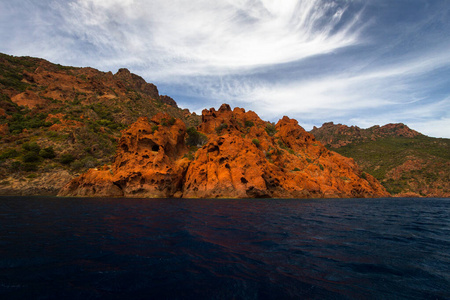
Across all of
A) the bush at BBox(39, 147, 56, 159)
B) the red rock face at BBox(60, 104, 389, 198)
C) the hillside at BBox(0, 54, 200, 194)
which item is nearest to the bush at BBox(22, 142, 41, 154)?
the hillside at BBox(0, 54, 200, 194)

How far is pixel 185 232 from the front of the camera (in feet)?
30.8

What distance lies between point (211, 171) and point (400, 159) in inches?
4421

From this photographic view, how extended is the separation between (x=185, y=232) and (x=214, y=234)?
1395 mm

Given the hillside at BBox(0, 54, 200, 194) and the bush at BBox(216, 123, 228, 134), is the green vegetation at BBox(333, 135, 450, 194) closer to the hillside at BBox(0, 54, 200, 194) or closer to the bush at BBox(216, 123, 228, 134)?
the bush at BBox(216, 123, 228, 134)

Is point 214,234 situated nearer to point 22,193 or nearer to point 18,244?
point 18,244

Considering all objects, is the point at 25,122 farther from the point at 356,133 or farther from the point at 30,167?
the point at 356,133

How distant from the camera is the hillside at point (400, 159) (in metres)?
85.7

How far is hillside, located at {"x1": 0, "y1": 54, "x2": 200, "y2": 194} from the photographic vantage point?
41.7m

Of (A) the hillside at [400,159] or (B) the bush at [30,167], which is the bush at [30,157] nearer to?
(B) the bush at [30,167]

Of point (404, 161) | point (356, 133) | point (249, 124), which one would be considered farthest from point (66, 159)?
point (356, 133)

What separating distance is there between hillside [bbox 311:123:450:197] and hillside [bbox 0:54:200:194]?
328 ft

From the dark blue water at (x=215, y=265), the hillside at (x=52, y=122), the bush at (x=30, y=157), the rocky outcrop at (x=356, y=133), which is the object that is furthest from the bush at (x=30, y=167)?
the rocky outcrop at (x=356, y=133)

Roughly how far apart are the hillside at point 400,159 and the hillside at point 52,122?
100 meters

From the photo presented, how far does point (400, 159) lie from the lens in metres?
102
